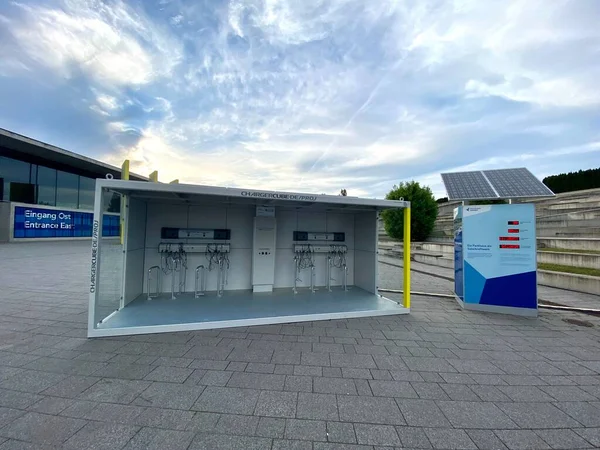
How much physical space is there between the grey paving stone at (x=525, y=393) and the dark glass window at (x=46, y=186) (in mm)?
27300

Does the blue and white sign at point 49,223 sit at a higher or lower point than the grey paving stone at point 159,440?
higher

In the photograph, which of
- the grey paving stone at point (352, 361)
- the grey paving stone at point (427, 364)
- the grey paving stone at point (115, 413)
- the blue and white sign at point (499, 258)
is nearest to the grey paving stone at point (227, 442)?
the grey paving stone at point (115, 413)

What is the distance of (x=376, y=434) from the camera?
2.01 m

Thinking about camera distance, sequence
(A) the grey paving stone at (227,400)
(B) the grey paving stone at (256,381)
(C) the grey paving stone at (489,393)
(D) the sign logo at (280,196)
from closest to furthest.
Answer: (A) the grey paving stone at (227,400) < (C) the grey paving stone at (489,393) < (B) the grey paving stone at (256,381) < (D) the sign logo at (280,196)

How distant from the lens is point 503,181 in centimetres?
635

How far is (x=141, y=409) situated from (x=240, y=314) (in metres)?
2.33

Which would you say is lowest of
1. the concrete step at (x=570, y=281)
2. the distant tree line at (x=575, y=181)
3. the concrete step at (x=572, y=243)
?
the concrete step at (x=570, y=281)

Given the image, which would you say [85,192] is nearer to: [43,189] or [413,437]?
[43,189]

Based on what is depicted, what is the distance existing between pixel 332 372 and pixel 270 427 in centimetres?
103

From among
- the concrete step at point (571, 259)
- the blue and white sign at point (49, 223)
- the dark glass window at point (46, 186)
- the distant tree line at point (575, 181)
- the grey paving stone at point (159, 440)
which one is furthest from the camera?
the distant tree line at point (575, 181)

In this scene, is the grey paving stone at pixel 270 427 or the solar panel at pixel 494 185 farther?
the solar panel at pixel 494 185

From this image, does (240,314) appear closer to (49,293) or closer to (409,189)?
(49,293)

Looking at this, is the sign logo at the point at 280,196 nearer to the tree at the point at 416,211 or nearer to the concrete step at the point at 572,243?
the concrete step at the point at 572,243

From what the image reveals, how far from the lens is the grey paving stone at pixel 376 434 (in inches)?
76.0
